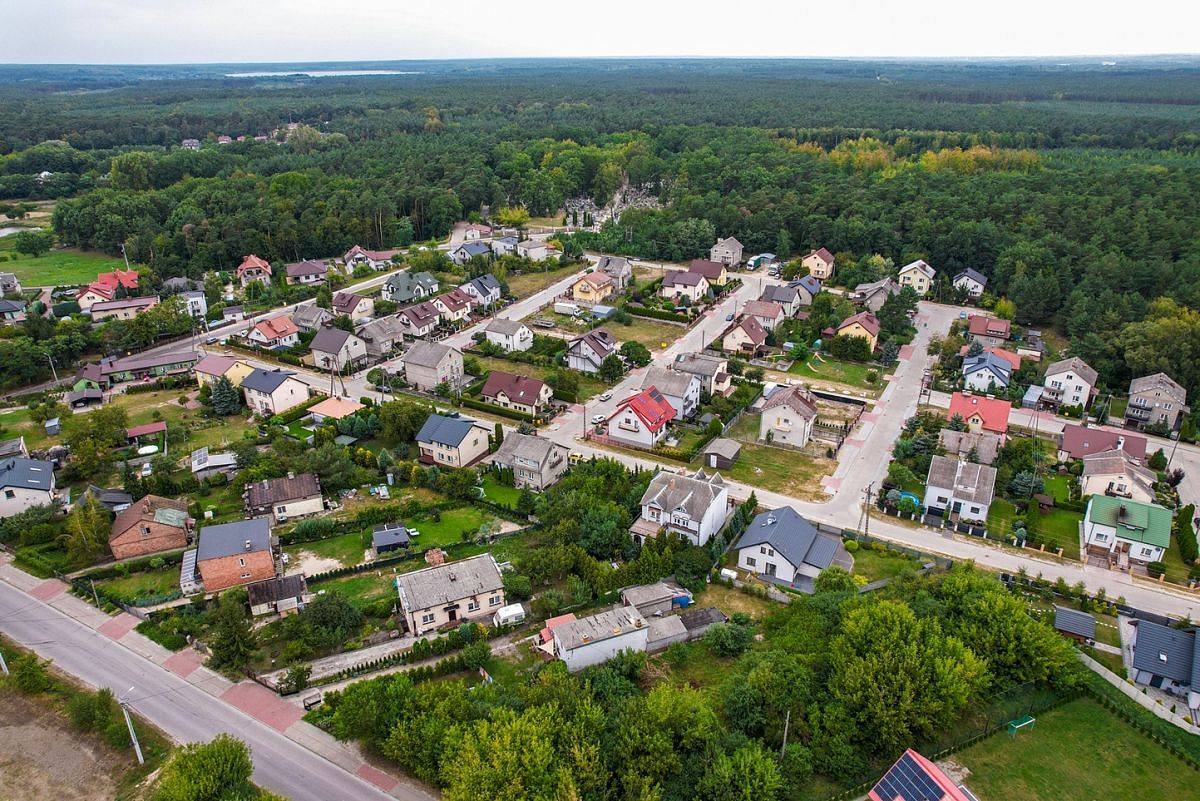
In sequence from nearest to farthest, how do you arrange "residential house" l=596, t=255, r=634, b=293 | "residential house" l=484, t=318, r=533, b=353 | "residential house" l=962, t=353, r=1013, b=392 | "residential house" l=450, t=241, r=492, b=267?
"residential house" l=962, t=353, r=1013, b=392 < "residential house" l=484, t=318, r=533, b=353 < "residential house" l=596, t=255, r=634, b=293 < "residential house" l=450, t=241, r=492, b=267

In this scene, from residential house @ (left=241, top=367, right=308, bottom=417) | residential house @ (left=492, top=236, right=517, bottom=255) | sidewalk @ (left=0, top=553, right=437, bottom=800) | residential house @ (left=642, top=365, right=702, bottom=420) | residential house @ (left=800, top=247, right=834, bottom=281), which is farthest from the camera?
residential house @ (left=492, top=236, right=517, bottom=255)

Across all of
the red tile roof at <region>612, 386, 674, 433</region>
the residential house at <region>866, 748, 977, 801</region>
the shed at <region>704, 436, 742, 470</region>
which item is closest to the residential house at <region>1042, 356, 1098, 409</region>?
the shed at <region>704, 436, 742, 470</region>

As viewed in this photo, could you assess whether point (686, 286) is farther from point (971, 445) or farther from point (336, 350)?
point (971, 445)

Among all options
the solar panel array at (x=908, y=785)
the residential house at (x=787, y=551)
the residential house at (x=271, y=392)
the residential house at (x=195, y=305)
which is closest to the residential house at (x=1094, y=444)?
the residential house at (x=787, y=551)

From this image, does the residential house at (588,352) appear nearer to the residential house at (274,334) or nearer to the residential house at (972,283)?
the residential house at (274,334)

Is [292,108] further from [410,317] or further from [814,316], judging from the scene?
[814,316]

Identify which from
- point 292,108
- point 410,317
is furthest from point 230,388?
point 292,108

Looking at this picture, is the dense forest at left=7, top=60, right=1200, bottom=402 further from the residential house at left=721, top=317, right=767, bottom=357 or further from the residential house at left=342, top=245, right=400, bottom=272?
the residential house at left=721, top=317, right=767, bottom=357
